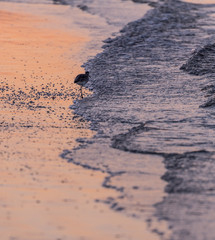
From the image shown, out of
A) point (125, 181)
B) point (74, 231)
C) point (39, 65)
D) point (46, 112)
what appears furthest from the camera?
point (39, 65)

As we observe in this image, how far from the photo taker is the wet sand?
16.1 feet

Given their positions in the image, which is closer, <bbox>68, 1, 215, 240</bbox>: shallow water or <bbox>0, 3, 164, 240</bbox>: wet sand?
<bbox>0, 3, 164, 240</bbox>: wet sand

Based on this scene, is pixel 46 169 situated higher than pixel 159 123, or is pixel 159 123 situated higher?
pixel 159 123

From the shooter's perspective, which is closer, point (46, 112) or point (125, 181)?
point (125, 181)

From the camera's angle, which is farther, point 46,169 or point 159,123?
point 159,123

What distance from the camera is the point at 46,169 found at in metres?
6.31

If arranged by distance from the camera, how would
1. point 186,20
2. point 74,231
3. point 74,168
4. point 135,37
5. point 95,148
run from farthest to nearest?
1. point 186,20
2. point 135,37
3. point 95,148
4. point 74,168
5. point 74,231

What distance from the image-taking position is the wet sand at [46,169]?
4.89m

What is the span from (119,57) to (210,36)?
4924 millimetres

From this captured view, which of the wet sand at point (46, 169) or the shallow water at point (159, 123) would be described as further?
the shallow water at point (159, 123)

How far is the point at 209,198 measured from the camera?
5465 mm

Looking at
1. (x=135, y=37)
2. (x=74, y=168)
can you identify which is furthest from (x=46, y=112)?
(x=135, y=37)

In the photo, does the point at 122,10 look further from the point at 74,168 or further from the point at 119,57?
the point at 74,168

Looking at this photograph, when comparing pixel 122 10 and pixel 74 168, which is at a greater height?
pixel 122 10
